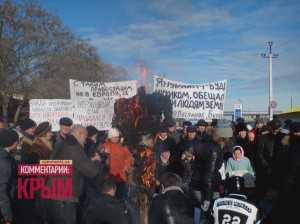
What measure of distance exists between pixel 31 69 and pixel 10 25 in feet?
10.4

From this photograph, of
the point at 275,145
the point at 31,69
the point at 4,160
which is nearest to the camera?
the point at 4,160

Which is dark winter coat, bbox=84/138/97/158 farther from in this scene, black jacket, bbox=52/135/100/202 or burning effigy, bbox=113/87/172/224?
black jacket, bbox=52/135/100/202

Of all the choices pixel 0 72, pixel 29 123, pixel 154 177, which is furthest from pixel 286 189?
pixel 0 72

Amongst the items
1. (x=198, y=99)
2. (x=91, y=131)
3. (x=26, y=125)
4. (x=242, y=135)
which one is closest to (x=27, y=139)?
(x=26, y=125)

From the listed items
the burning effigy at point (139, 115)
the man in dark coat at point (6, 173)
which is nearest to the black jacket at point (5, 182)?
the man in dark coat at point (6, 173)

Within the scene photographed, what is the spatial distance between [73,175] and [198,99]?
4476 millimetres

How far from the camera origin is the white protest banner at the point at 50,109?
9742mm

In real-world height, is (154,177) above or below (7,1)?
below

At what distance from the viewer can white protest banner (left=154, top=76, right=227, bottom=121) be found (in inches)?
333

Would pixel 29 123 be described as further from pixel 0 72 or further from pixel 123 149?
pixel 0 72

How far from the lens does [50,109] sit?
980cm

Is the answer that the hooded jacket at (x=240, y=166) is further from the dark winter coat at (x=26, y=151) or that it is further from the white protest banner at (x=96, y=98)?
the dark winter coat at (x=26, y=151)

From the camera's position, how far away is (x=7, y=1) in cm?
2573

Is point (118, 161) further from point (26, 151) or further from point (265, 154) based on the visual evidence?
point (265, 154)
